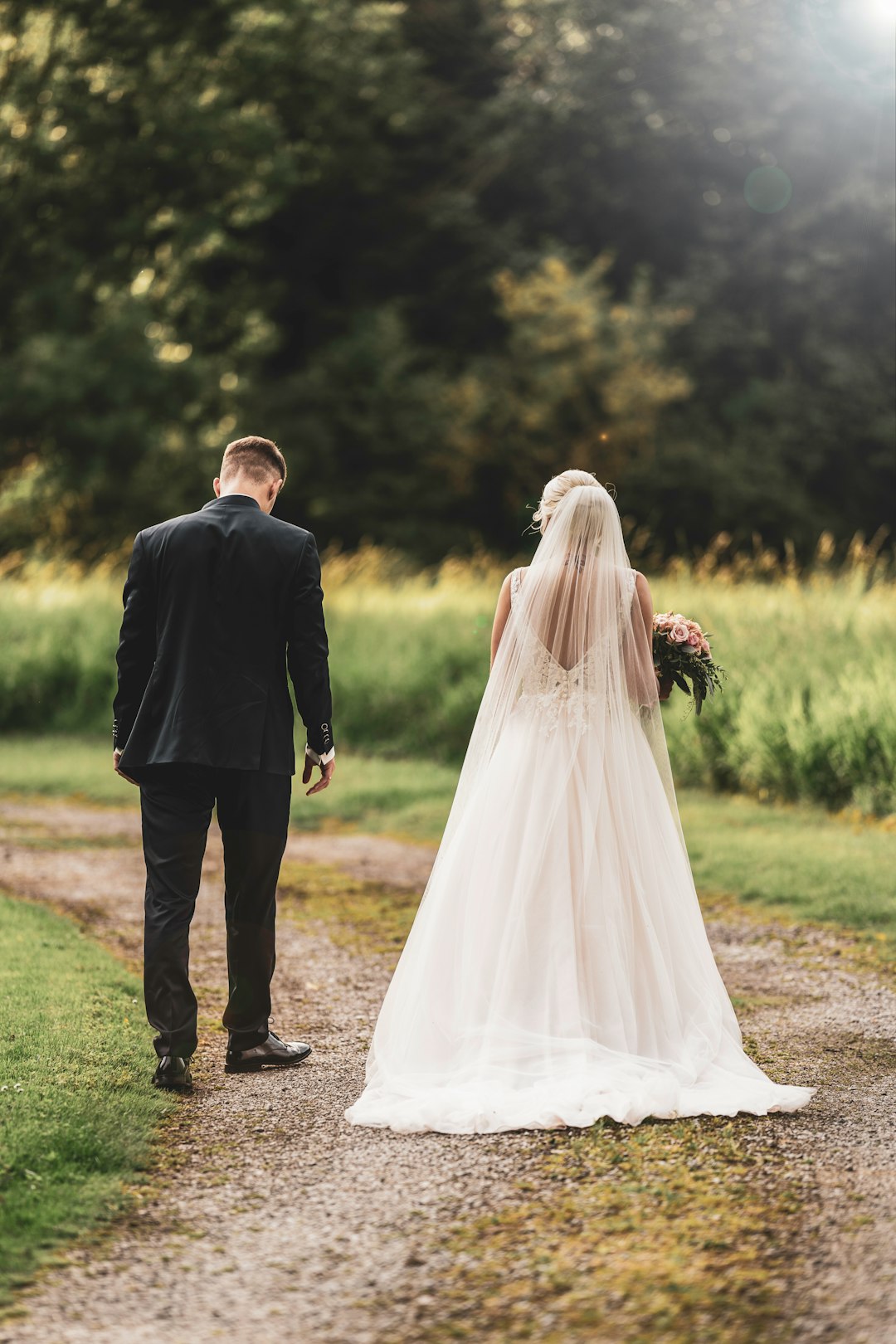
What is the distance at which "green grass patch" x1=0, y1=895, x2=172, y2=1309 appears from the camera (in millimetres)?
3455

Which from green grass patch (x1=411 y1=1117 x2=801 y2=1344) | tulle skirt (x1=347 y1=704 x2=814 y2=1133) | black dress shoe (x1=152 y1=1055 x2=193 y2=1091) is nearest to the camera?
green grass patch (x1=411 y1=1117 x2=801 y2=1344)

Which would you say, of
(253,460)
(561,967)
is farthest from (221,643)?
(561,967)

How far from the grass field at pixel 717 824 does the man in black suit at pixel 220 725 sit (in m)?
3.62

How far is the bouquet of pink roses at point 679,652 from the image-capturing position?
5.20 m

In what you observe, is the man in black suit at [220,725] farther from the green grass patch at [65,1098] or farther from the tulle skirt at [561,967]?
the tulle skirt at [561,967]

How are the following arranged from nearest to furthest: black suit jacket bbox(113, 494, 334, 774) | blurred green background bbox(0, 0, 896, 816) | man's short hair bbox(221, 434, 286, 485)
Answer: black suit jacket bbox(113, 494, 334, 774) → man's short hair bbox(221, 434, 286, 485) → blurred green background bbox(0, 0, 896, 816)

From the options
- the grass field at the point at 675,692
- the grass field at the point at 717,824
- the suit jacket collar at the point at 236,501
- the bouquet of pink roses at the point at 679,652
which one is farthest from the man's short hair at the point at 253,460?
the grass field at the point at 675,692

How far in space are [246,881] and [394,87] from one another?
96.5 feet

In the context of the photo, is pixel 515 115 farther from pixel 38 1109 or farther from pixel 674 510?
pixel 38 1109

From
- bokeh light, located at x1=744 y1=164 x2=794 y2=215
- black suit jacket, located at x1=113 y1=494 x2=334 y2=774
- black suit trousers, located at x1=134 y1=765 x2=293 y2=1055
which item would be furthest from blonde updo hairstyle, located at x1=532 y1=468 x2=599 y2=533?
bokeh light, located at x1=744 y1=164 x2=794 y2=215

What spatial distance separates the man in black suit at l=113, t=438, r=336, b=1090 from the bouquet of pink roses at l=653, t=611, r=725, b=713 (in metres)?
1.30

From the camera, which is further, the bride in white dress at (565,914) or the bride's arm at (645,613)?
the bride's arm at (645,613)

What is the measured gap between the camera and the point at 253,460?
4.95 meters

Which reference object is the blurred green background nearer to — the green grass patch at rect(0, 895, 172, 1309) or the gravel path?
the green grass patch at rect(0, 895, 172, 1309)
